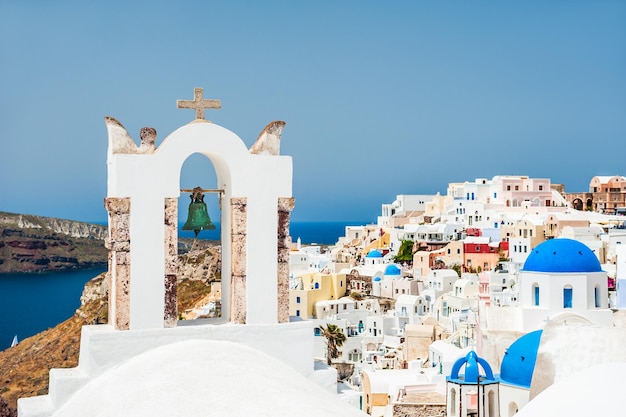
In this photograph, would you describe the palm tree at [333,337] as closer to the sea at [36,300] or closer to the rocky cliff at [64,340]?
the rocky cliff at [64,340]

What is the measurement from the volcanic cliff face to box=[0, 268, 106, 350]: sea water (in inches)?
55.7

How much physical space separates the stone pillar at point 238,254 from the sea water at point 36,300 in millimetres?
43332

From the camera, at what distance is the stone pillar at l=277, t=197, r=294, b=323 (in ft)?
22.6

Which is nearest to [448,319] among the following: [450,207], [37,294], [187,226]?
[450,207]

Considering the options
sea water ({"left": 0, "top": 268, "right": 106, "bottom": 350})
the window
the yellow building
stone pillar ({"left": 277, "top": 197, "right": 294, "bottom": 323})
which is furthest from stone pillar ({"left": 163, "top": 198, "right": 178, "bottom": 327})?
sea water ({"left": 0, "top": 268, "right": 106, "bottom": 350})

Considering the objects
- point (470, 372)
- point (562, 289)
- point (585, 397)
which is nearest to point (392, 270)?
point (562, 289)

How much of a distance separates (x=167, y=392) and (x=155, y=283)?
1348 millimetres

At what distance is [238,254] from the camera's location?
6.80 m

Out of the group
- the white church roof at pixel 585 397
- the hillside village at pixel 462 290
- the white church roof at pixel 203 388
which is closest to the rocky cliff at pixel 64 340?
the hillside village at pixel 462 290

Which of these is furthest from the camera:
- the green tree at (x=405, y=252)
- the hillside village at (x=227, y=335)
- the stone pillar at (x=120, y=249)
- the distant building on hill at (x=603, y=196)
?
the distant building on hill at (x=603, y=196)

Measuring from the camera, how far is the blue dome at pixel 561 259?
72.2 feet

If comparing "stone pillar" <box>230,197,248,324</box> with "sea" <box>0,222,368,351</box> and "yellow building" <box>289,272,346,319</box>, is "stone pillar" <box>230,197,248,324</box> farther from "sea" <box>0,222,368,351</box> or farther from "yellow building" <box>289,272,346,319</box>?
"sea" <box>0,222,368,351</box>

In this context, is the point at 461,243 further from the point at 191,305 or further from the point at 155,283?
the point at 155,283

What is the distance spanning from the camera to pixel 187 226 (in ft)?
24.4
